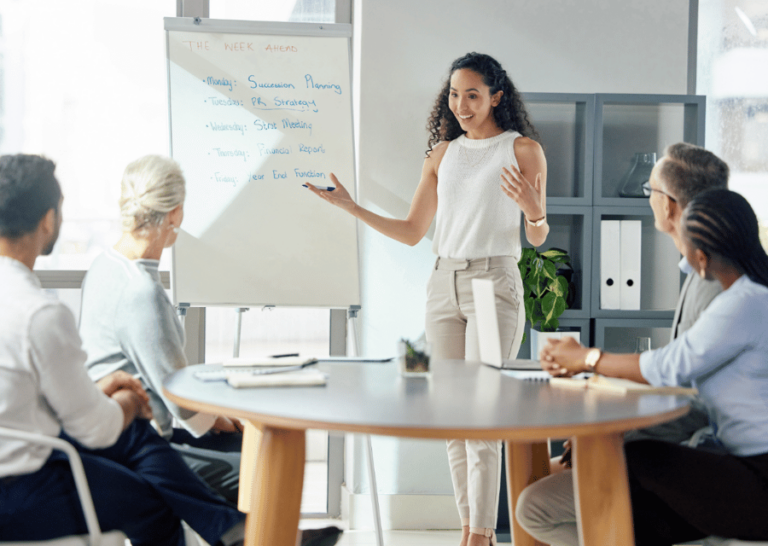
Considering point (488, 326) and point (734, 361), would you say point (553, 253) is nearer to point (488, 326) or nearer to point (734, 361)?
point (488, 326)

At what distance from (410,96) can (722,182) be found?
1.50 metres

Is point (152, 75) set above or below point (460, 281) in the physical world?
above

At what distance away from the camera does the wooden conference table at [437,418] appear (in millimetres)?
1088

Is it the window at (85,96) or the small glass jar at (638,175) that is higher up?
the window at (85,96)

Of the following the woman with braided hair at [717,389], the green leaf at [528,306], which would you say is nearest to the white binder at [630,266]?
the green leaf at [528,306]

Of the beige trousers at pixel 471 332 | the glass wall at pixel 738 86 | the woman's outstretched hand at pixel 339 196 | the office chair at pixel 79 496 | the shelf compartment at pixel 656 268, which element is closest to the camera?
the office chair at pixel 79 496

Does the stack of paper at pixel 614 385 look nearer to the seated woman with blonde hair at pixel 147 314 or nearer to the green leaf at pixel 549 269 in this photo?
the seated woman with blonde hair at pixel 147 314

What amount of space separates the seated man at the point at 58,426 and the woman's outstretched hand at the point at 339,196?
114 centimetres

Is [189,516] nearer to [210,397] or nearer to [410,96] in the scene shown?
Result: [210,397]

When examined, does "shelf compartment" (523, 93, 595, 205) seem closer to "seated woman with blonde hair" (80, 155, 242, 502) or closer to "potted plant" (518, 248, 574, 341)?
"potted plant" (518, 248, 574, 341)

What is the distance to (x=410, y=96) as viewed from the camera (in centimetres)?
290

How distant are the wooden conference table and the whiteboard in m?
1.09

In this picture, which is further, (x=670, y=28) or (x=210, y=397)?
(x=670, y=28)

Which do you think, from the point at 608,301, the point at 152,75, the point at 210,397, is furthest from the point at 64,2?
the point at 608,301
